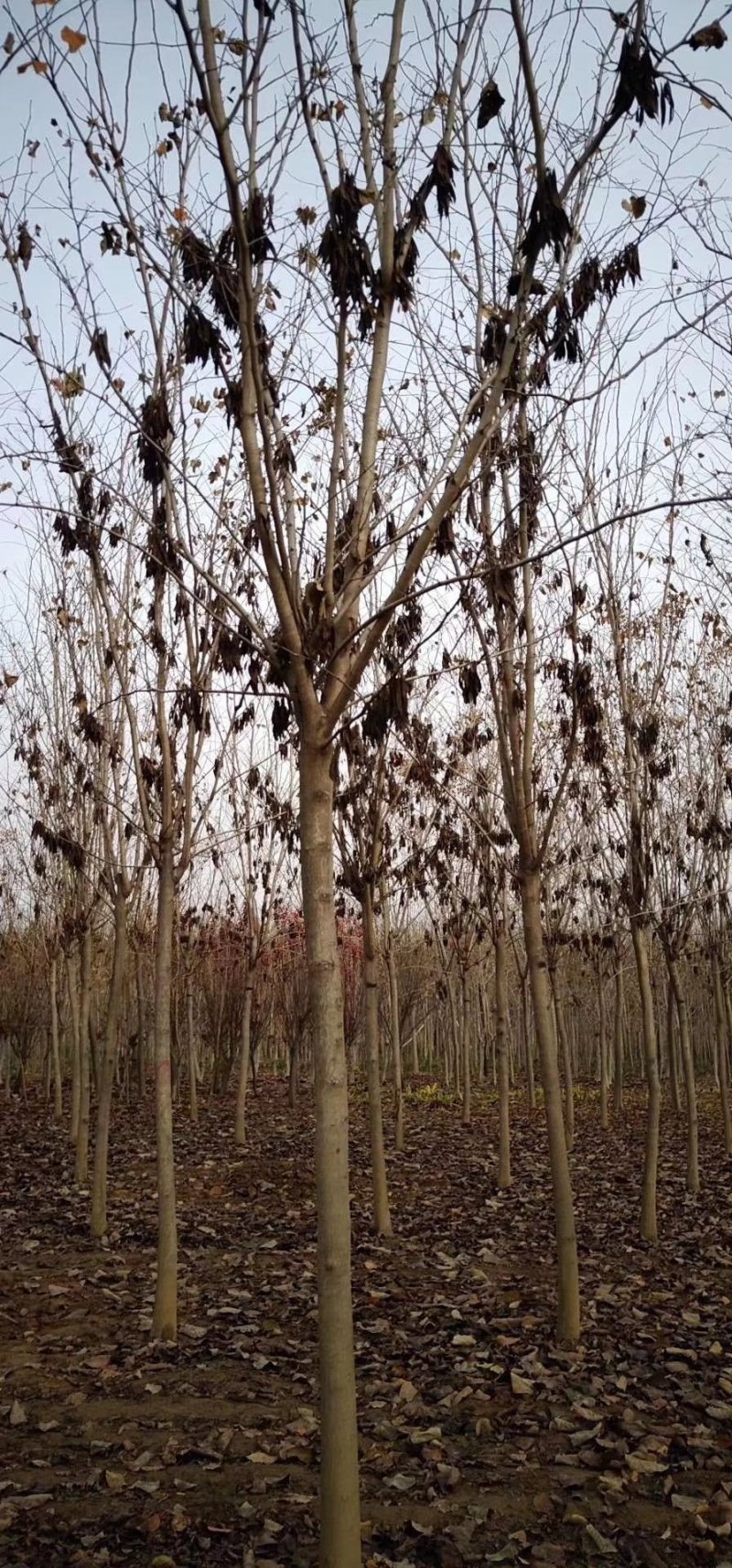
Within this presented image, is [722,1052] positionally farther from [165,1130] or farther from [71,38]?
[71,38]

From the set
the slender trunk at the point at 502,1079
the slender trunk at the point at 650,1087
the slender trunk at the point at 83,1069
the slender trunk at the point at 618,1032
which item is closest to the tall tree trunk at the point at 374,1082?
the slender trunk at the point at 502,1079

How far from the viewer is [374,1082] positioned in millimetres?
8062

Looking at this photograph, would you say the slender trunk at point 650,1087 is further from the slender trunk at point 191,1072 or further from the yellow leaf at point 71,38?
the slender trunk at point 191,1072

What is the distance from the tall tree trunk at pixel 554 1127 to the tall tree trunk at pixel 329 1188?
284cm

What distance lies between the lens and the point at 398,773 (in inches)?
367

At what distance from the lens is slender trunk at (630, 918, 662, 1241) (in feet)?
25.0

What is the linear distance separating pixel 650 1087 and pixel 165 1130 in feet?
12.3

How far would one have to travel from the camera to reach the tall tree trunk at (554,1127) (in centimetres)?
570

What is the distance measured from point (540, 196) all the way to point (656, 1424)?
4.84m

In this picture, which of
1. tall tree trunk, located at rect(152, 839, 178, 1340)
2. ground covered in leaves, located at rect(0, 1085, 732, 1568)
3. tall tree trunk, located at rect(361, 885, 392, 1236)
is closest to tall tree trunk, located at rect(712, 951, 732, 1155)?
ground covered in leaves, located at rect(0, 1085, 732, 1568)

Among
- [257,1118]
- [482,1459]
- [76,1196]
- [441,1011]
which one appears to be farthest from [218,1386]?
[441,1011]

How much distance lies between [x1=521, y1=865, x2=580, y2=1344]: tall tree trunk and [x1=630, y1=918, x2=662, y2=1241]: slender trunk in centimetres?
175

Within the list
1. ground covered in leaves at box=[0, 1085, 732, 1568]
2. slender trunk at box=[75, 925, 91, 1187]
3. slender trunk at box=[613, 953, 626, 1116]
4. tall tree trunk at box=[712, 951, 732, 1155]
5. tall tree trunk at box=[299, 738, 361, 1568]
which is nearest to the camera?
tall tree trunk at box=[299, 738, 361, 1568]

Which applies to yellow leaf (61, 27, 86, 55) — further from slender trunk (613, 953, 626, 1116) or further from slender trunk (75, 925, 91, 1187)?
slender trunk (613, 953, 626, 1116)
